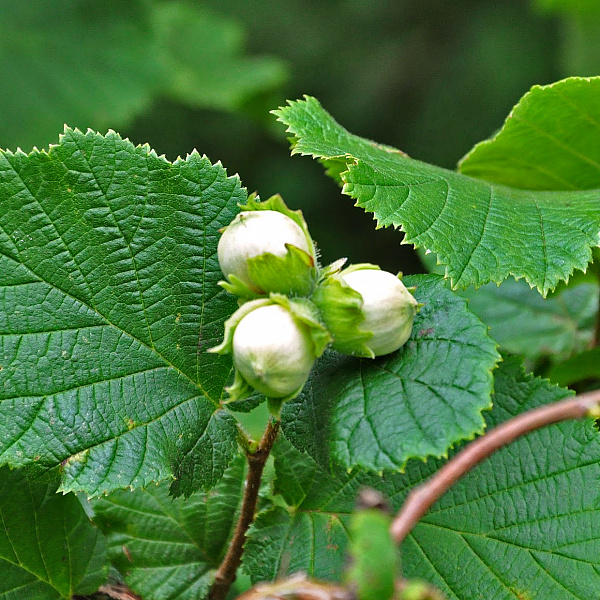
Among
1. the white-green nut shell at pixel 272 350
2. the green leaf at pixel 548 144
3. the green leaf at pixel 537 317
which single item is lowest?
the white-green nut shell at pixel 272 350

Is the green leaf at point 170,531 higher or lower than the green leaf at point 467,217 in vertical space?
lower

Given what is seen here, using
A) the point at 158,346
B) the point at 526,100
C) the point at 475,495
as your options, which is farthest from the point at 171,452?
the point at 526,100

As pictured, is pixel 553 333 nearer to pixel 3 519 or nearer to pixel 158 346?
pixel 158 346

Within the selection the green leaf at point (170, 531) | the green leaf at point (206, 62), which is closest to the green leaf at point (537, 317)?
the green leaf at point (170, 531)

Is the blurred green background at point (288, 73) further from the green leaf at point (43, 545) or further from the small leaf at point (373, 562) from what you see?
the small leaf at point (373, 562)

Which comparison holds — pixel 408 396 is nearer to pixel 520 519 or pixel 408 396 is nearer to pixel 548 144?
pixel 520 519

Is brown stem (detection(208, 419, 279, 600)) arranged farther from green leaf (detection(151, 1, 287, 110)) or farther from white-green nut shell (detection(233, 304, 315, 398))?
green leaf (detection(151, 1, 287, 110))

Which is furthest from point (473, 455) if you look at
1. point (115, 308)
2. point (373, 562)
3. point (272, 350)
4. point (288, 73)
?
point (288, 73)

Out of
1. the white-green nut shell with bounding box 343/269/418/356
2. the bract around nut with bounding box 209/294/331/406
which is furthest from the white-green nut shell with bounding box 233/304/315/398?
the white-green nut shell with bounding box 343/269/418/356
